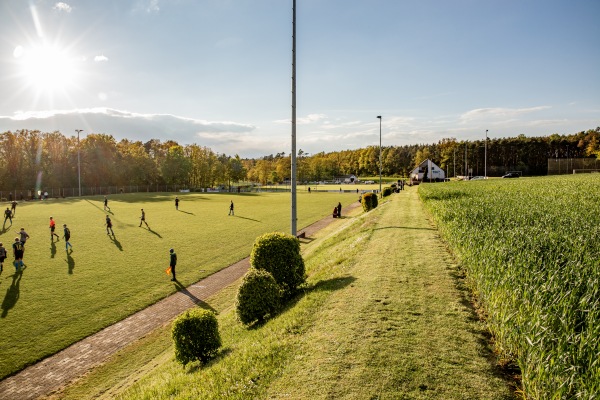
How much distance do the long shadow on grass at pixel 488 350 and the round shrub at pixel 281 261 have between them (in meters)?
5.11

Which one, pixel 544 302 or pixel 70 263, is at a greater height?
pixel 544 302

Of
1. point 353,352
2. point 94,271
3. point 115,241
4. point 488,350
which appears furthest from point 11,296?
point 488,350

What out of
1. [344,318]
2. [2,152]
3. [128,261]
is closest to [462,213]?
[344,318]

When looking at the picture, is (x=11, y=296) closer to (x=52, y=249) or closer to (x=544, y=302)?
(x=52, y=249)

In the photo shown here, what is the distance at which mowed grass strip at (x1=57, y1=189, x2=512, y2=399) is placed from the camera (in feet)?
18.4

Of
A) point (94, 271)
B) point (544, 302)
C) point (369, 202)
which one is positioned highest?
point (544, 302)

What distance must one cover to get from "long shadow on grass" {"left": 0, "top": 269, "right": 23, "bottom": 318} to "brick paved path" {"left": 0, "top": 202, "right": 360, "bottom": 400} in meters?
4.81

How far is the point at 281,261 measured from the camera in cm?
1174

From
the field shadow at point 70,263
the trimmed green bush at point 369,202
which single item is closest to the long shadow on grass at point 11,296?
the field shadow at point 70,263

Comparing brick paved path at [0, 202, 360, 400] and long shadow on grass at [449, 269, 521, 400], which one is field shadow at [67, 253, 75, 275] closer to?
brick paved path at [0, 202, 360, 400]

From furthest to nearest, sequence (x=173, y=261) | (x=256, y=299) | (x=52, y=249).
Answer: (x=52, y=249) → (x=173, y=261) → (x=256, y=299)

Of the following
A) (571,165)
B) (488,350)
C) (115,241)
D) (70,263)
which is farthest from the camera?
(571,165)

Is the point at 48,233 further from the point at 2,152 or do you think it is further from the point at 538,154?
the point at 538,154

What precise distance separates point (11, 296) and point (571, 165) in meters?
96.6
